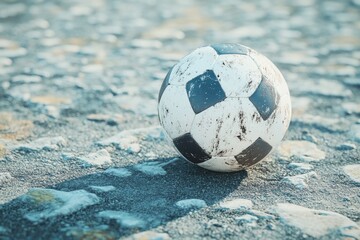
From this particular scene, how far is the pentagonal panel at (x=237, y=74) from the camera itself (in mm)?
3973

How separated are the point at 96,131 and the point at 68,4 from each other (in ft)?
20.7

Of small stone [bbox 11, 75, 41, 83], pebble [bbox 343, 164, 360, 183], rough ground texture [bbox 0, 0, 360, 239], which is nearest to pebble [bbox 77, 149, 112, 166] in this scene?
rough ground texture [bbox 0, 0, 360, 239]

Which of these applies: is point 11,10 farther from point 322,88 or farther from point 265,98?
point 265,98

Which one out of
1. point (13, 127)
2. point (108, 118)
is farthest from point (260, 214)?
point (13, 127)

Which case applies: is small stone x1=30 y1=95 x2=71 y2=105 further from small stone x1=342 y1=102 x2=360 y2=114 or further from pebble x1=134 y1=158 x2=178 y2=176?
small stone x1=342 y1=102 x2=360 y2=114

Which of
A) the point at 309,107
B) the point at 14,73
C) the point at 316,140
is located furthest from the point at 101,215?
the point at 14,73

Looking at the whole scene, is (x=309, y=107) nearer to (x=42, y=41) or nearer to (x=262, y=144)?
(x=262, y=144)

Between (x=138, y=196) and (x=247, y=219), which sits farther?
(x=138, y=196)

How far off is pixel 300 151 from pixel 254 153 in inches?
37.1

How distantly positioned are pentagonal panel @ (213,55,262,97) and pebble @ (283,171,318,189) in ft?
2.69

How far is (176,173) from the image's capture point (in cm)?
435

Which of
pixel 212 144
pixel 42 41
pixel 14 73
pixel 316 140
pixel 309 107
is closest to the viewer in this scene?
pixel 212 144

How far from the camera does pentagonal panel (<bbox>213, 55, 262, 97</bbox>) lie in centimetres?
397

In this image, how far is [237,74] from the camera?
13.2 ft
